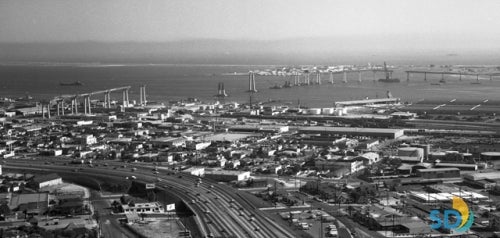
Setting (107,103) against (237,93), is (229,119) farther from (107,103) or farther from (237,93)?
(237,93)

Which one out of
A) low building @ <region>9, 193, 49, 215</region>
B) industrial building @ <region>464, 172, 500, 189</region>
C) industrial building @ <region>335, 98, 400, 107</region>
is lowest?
industrial building @ <region>335, 98, 400, 107</region>

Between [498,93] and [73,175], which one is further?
[498,93]

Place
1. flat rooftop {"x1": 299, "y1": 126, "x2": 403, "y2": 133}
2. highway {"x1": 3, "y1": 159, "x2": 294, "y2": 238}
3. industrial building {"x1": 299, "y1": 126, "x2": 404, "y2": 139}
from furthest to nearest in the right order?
flat rooftop {"x1": 299, "y1": 126, "x2": 403, "y2": 133}, industrial building {"x1": 299, "y1": 126, "x2": 404, "y2": 139}, highway {"x1": 3, "y1": 159, "x2": 294, "y2": 238}

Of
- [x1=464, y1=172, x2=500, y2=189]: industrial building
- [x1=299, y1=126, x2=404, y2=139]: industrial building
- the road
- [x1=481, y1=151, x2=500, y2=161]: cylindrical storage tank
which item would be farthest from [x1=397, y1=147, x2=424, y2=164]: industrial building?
the road

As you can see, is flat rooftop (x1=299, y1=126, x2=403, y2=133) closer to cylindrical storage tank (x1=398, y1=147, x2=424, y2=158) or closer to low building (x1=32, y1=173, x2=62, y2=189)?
cylindrical storage tank (x1=398, y1=147, x2=424, y2=158)

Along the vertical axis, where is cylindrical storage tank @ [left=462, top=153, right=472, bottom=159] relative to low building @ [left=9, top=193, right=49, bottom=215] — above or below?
below

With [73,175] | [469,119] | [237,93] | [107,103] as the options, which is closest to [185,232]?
[73,175]

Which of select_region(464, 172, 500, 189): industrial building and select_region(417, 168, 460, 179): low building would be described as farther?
select_region(417, 168, 460, 179): low building

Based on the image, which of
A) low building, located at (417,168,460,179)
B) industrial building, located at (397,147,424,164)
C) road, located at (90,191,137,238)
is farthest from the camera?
industrial building, located at (397,147,424,164)
